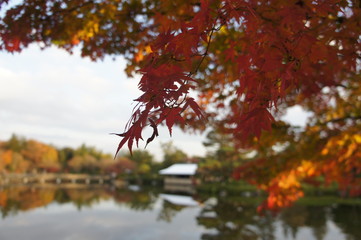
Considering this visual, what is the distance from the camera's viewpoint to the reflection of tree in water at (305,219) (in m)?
10.4

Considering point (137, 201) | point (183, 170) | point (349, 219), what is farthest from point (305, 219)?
point (183, 170)

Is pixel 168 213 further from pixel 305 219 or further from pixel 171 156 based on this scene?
pixel 171 156

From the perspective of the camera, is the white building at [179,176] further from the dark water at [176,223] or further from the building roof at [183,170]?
the dark water at [176,223]

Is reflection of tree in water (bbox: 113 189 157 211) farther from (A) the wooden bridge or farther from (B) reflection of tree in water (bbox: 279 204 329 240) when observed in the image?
(A) the wooden bridge

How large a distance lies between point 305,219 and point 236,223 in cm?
308

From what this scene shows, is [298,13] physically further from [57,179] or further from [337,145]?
[57,179]

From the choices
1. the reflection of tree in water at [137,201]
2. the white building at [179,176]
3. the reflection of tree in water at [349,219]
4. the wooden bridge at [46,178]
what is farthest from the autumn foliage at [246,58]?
the wooden bridge at [46,178]

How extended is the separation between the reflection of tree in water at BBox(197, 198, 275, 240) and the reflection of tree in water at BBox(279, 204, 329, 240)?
0.61 metres

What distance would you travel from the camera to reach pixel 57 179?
43.8 metres

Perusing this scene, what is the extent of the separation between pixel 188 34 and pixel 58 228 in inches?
433

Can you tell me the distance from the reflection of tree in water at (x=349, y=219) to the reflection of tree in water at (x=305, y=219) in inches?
19.2

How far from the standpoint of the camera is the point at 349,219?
12.6 meters

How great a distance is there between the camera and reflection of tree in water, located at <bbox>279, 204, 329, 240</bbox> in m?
10.4

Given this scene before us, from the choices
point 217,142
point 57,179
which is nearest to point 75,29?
point 217,142
